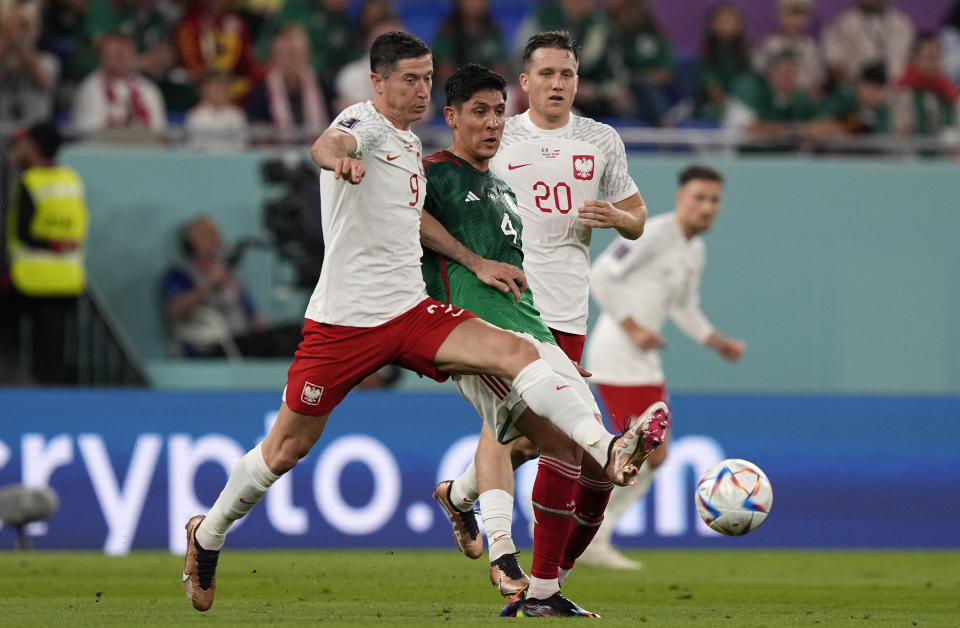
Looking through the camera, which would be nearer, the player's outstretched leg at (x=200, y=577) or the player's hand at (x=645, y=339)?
the player's outstretched leg at (x=200, y=577)

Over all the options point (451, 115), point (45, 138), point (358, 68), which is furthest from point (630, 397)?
point (358, 68)

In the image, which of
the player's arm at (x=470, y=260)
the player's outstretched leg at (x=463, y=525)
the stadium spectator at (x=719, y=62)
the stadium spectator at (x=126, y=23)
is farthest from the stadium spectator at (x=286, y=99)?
the player's arm at (x=470, y=260)

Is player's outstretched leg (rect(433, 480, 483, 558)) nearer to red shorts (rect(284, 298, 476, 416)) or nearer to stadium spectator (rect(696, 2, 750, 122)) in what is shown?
red shorts (rect(284, 298, 476, 416))

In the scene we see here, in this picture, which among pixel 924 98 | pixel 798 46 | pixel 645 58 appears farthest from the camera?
pixel 798 46

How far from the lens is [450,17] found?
15.8 metres

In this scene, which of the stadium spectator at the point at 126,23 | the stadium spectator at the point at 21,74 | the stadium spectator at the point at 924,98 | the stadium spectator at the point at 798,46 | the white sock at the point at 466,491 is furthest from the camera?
the stadium spectator at the point at 798,46

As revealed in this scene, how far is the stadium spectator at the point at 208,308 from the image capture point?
46.8ft

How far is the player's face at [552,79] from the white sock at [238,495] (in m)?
2.29

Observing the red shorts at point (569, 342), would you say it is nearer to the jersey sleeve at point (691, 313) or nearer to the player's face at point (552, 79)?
the player's face at point (552, 79)

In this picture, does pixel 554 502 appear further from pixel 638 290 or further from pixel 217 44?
pixel 217 44

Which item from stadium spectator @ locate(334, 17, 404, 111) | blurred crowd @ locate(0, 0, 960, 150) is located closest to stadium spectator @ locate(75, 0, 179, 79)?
blurred crowd @ locate(0, 0, 960, 150)

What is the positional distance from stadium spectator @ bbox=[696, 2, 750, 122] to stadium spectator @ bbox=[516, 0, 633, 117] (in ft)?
2.85

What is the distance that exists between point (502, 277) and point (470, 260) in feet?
0.59

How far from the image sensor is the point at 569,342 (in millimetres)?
8289
